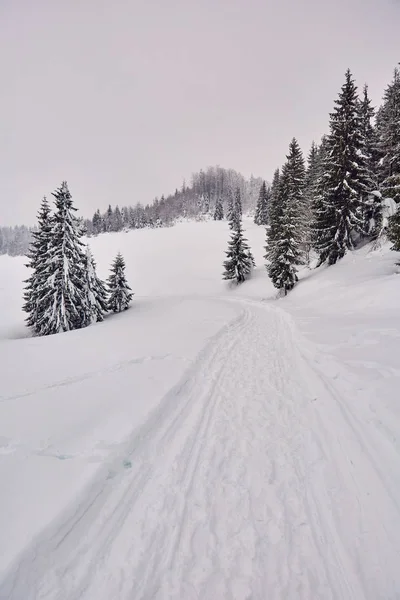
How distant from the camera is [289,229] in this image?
87.5 ft

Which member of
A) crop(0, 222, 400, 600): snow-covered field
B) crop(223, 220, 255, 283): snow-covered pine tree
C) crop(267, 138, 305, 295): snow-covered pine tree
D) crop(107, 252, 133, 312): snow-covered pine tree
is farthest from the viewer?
crop(223, 220, 255, 283): snow-covered pine tree

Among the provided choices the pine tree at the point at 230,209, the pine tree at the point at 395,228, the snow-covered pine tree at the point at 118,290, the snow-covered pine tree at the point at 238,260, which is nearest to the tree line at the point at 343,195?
the pine tree at the point at 395,228

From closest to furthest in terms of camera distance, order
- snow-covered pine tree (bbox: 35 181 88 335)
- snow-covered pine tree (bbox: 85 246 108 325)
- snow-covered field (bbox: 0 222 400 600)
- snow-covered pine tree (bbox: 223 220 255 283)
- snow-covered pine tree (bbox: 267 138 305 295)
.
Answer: snow-covered field (bbox: 0 222 400 600), snow-covered pine tree (bbox: 35 181 88 335), snow-covered pine tree (bbox: 85 246 108 325), snow-covered pine tree (bbox: 267 138 305 295), snow-covered pine tree (bbox: 223 220 255 283)

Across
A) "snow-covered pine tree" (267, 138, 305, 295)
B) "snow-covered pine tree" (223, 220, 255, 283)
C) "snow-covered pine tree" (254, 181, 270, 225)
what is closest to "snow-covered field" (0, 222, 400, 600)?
"snow-covered pine tree" (267, 138, 305, 295)

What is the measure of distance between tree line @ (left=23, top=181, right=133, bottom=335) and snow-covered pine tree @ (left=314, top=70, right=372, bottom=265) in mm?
22131

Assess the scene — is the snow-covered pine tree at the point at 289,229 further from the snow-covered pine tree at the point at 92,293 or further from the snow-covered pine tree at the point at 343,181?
the snow-covered pine tree at the point at 92,293

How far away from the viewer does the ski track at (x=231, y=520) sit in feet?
7.42

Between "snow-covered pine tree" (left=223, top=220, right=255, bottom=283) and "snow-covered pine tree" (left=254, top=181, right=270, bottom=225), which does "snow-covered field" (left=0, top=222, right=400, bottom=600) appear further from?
"snow-covered pine tree" (left=254, top=181, right=270, bottom=225)

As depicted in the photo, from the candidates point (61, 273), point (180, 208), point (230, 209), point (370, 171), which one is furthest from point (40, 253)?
point (180, 208)

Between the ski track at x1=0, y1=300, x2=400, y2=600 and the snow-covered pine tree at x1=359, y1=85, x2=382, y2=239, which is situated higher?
the snow-covered pine tree at x1=359, y1=85, x2=382, y2=239

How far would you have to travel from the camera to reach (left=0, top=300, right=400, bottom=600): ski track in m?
2.26

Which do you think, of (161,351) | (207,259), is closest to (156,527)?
(161,351)

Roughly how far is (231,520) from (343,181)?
26599 millimetres

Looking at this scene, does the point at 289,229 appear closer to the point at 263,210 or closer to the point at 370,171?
the point at 370,171
